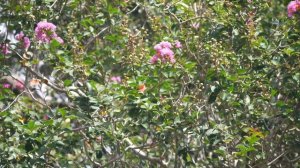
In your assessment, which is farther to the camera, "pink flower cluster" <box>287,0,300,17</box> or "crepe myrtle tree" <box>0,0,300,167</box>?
"pink flower cluster" <box>287,0,300,17</box>

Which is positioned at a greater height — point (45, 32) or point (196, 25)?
point (196, 25)

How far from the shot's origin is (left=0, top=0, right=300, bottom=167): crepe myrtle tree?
402 centimetres

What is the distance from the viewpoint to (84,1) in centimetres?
531

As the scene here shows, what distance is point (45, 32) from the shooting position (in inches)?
169

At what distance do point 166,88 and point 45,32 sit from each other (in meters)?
0.85

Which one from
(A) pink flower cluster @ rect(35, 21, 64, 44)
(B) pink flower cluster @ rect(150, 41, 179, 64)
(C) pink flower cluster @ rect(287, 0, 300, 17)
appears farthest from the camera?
(A) pink flower cluster @ rect(35, 21, 64, 44)

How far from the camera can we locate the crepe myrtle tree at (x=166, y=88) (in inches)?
158

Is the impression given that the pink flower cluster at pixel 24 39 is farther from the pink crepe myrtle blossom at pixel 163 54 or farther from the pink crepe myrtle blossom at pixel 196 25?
the pink crepe myrtle blossom at pixel 196 25

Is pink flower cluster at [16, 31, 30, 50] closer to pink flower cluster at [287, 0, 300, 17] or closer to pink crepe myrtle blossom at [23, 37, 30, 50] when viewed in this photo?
pink crepe myrtle blossom at [23, 37, 30, 50]

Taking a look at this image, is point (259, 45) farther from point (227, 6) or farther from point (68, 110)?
point (68, 110)

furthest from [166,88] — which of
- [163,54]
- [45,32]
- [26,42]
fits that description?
[26,42]

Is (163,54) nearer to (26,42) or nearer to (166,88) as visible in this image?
(166,88)

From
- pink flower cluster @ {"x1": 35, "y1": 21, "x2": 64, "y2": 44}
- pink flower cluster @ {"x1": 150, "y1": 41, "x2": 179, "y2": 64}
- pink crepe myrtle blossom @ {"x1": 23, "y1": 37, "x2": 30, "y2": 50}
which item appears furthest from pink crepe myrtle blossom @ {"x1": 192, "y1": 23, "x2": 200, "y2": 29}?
pink crepe myrtle blossom @ {"x1": 23, "y1": 37, "x2": 30, "y2": 50}

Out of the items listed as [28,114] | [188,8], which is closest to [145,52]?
[188,8]
